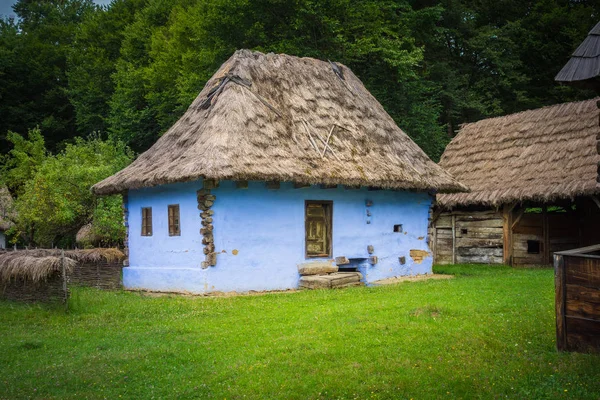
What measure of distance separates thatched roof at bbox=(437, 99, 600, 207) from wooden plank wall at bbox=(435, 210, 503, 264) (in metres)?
1.11

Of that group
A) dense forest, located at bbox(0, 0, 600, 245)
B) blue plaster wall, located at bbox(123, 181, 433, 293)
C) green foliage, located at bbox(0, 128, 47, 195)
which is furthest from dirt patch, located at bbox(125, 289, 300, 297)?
green foliage, located at bbox(0, 128, 47, 195)

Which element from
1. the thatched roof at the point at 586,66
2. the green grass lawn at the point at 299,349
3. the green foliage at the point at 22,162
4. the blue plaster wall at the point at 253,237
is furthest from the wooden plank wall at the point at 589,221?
the green foliage at the point at 22,162

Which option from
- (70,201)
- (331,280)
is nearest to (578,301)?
(331,280)

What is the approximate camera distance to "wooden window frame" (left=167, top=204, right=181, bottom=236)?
15005mm

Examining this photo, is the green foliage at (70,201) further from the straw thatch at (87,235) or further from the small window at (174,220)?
the small window at (174,220)

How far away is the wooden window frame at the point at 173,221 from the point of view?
15.0 m

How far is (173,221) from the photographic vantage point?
15266mm

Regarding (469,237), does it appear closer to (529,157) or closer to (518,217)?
(518,217)

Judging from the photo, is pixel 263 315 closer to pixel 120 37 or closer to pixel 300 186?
pixel 300 186

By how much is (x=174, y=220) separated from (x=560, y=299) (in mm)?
10087

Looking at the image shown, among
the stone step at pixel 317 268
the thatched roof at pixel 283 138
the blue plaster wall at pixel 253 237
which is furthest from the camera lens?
the stone step at pixel 317 268

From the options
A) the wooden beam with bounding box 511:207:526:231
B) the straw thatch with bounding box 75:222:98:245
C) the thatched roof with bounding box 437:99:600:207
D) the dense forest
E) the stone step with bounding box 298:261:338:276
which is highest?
the dense forest

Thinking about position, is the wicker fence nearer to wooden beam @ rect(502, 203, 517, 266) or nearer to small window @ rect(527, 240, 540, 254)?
wooden beam @ rect(502, 203, 517, 266)

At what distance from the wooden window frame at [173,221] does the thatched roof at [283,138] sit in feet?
3.36
